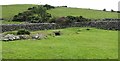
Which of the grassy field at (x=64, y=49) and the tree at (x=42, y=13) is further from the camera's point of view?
the tree at (x=42, y=13)

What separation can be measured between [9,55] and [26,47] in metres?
6.30

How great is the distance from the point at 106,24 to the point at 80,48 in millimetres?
34080

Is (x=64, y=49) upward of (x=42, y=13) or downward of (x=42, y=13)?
upward

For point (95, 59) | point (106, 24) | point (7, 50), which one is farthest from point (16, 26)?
point (95, 59)

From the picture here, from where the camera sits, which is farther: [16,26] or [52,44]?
[16,26]

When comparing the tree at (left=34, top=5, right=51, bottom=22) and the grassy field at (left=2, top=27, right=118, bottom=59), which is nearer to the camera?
the grassy field at (left=2, top=27, right=118, bottom=59)

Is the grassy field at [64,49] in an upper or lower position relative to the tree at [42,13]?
upper

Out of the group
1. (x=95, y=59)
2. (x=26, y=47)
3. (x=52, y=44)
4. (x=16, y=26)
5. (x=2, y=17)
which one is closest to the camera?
(x=95, y=59)

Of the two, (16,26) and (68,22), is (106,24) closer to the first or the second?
(68,22)

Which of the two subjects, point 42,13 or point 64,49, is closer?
point 64,49

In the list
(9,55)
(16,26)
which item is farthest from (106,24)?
(9,55)

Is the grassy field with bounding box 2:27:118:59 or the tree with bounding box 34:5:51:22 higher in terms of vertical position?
the grassy field with bounding box 2:27:118:59

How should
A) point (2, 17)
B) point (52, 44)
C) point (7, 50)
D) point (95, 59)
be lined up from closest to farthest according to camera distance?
1. point (95, 59)
2. point (7, 50)
3. point (52, 44)
4. point (2, 17)

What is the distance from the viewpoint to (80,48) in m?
42.4
